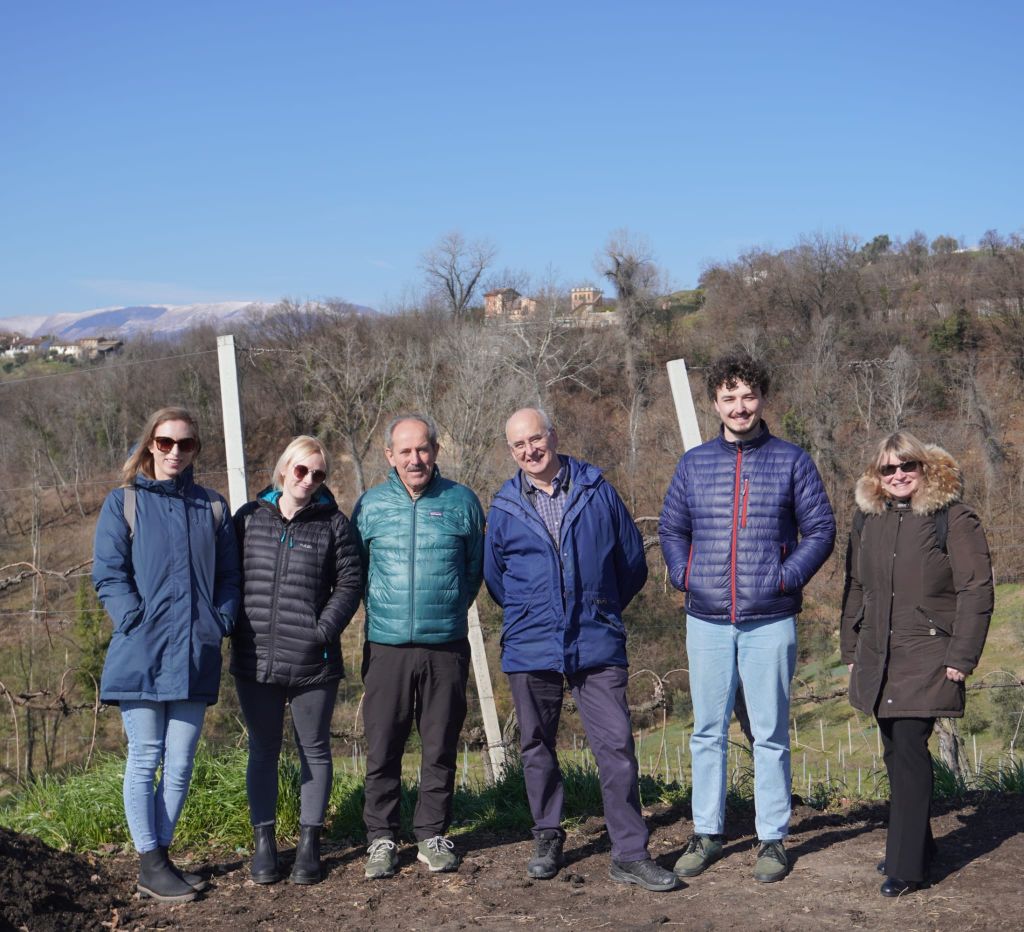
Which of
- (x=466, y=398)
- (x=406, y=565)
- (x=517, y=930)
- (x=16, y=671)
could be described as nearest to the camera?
(x=517, y=930)

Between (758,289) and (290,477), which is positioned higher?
(758,289)

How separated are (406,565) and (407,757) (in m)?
12.3

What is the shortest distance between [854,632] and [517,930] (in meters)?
1.64

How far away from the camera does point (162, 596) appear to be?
151 inches

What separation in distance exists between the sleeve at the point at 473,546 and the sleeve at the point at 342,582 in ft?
1.42

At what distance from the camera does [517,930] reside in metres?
3.55

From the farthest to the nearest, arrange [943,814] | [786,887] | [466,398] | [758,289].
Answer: [758,289], [466,398], [943,814], [786,887]

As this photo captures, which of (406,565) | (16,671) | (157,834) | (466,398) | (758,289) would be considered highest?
(758,289)

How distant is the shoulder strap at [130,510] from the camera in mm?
3863

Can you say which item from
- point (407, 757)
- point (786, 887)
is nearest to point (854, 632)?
point (786, 887)

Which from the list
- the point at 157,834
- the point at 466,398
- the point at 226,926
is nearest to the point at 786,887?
the point at 226,926

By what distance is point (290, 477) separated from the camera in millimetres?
3986

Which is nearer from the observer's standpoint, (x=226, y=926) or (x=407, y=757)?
(x=226, y=926)

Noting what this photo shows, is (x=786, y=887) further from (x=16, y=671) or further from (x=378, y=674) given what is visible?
(x=16, y=671)
